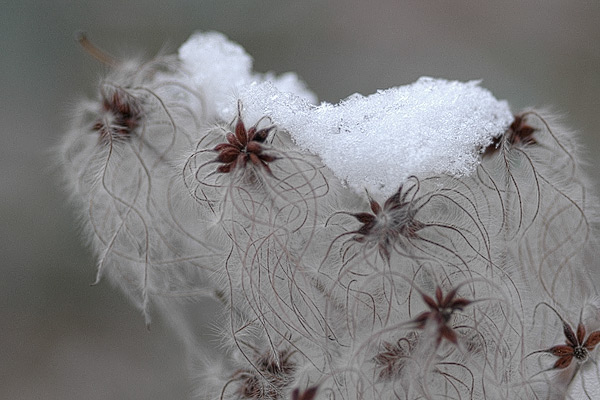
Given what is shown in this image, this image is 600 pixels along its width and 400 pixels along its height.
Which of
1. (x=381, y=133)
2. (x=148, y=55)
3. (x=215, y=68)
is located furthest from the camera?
(x=148, y=55)

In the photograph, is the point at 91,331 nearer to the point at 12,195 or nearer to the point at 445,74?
the point at 12,195

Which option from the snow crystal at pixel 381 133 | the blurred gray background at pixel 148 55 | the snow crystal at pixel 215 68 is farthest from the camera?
the blurred gray background at pixel 148 55

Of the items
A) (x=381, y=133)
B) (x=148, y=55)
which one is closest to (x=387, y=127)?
(x=381, y=133)

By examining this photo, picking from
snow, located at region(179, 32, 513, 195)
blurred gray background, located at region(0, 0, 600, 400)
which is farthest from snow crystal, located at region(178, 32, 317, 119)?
blurred gray background, located at region(0, 0, 600, 400)

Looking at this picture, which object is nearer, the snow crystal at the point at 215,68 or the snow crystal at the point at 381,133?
the snow crystal at the point at 381,133

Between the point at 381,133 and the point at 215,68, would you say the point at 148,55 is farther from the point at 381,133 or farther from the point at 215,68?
the point at 381,133

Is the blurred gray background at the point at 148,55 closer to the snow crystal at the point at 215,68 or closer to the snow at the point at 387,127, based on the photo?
the snow crystal at the point at 215,68

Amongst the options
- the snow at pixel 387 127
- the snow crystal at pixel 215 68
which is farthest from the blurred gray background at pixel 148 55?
the snow at pixel 387 127
